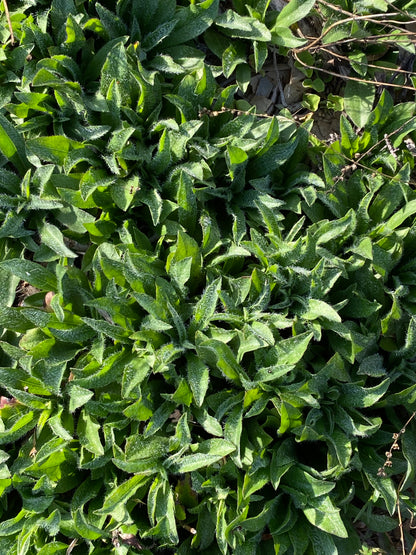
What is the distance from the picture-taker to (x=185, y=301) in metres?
2.92

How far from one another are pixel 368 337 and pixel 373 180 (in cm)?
85

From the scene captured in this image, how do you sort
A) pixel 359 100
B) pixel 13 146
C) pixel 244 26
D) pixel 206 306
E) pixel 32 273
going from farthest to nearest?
pixel 359 100, pixel 244 26, pixel 13 146, pixel 32 273, pixel 206 306

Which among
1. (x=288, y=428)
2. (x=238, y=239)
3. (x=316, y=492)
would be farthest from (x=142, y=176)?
(x=316, y=492)

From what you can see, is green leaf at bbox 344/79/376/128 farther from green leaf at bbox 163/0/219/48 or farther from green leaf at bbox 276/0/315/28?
green leaf at bbox 163/0/219/48

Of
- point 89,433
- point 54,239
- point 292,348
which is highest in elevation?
point 54,239

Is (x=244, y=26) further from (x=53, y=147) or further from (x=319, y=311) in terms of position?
(x=319, y=311)

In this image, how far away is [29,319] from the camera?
2.84 m

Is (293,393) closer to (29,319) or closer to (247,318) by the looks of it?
(247,318)

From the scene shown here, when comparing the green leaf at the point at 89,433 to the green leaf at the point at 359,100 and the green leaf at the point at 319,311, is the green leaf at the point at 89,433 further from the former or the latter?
the green leaf at the point at 359,100

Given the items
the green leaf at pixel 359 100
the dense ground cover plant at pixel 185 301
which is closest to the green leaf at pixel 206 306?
the dense ground cover plant at pixel 185 301

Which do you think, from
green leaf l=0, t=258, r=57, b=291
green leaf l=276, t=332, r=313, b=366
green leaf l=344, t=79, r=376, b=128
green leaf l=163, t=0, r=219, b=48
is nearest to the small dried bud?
green leaf l=0, t=258, r=57, b=291

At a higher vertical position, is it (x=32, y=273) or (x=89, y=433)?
(x=32, y=273)

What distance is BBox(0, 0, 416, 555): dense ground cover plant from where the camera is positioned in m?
2.71

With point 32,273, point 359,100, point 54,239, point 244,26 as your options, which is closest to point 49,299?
point 32,273
